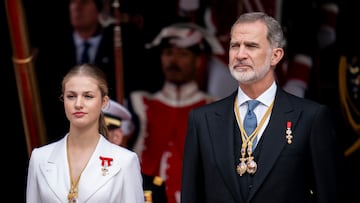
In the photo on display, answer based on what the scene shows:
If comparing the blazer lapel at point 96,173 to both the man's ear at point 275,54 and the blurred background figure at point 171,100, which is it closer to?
the man's ear at point 275,54

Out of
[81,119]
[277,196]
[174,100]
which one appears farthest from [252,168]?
[174,100]

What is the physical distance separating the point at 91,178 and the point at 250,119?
2.40 feet

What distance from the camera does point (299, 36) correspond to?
19.6 ft

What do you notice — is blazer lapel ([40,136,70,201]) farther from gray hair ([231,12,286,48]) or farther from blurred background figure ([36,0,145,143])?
blurred background figure ([36,0,145,143])

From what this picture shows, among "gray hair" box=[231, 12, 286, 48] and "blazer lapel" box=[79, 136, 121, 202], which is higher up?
"gray hair" box=[231, 12, 286, 48]

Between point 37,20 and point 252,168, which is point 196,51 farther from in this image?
point 252,168

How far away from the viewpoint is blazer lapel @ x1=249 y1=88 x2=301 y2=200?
363 cm

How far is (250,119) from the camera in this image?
146 inches

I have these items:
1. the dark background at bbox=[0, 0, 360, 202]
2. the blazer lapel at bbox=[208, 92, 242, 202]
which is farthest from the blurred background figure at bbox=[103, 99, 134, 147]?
the dark background at bbox=[0, 0, 360, 202]

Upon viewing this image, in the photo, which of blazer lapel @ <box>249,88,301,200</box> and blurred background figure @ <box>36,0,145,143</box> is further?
blurred background figure @ <box>36,0,145,143</box>

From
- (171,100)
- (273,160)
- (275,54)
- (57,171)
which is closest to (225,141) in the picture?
(273,160)

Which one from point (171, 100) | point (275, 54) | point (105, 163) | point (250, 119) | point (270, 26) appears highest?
point (270, 26)

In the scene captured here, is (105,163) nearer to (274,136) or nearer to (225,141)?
(225,141)

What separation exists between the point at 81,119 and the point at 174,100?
233 centimetres
